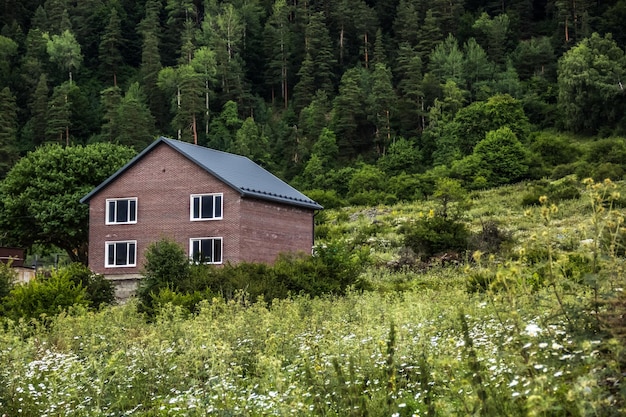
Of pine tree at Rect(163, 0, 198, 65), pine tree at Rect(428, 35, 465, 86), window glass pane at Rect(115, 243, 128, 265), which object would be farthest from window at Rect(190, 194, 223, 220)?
pine tree at Rect(163, 0, 198, 65)

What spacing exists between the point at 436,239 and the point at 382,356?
26.8 metres

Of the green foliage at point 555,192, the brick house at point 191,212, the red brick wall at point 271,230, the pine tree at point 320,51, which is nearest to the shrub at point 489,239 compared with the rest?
the red brick wall at point 271,230

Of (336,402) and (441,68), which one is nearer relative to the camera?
(336,402)

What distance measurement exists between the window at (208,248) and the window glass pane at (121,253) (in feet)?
12.5

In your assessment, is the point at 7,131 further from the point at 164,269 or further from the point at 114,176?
the point at 164,269

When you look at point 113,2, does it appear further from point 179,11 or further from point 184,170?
point 184,170

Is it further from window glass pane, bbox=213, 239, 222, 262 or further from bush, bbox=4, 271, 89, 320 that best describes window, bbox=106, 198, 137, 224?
bush, bbox=4, 271, 89, 320

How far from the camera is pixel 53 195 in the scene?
1896 inches

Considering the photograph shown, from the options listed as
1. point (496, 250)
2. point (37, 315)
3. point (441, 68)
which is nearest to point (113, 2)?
point (441, 68)

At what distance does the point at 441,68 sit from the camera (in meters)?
89.0

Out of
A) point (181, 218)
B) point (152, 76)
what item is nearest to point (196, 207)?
point (181, 218)

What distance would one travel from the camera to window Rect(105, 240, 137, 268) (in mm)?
42219

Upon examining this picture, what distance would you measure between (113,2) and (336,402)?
12451 cm

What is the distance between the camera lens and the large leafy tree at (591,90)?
71.2 meters
